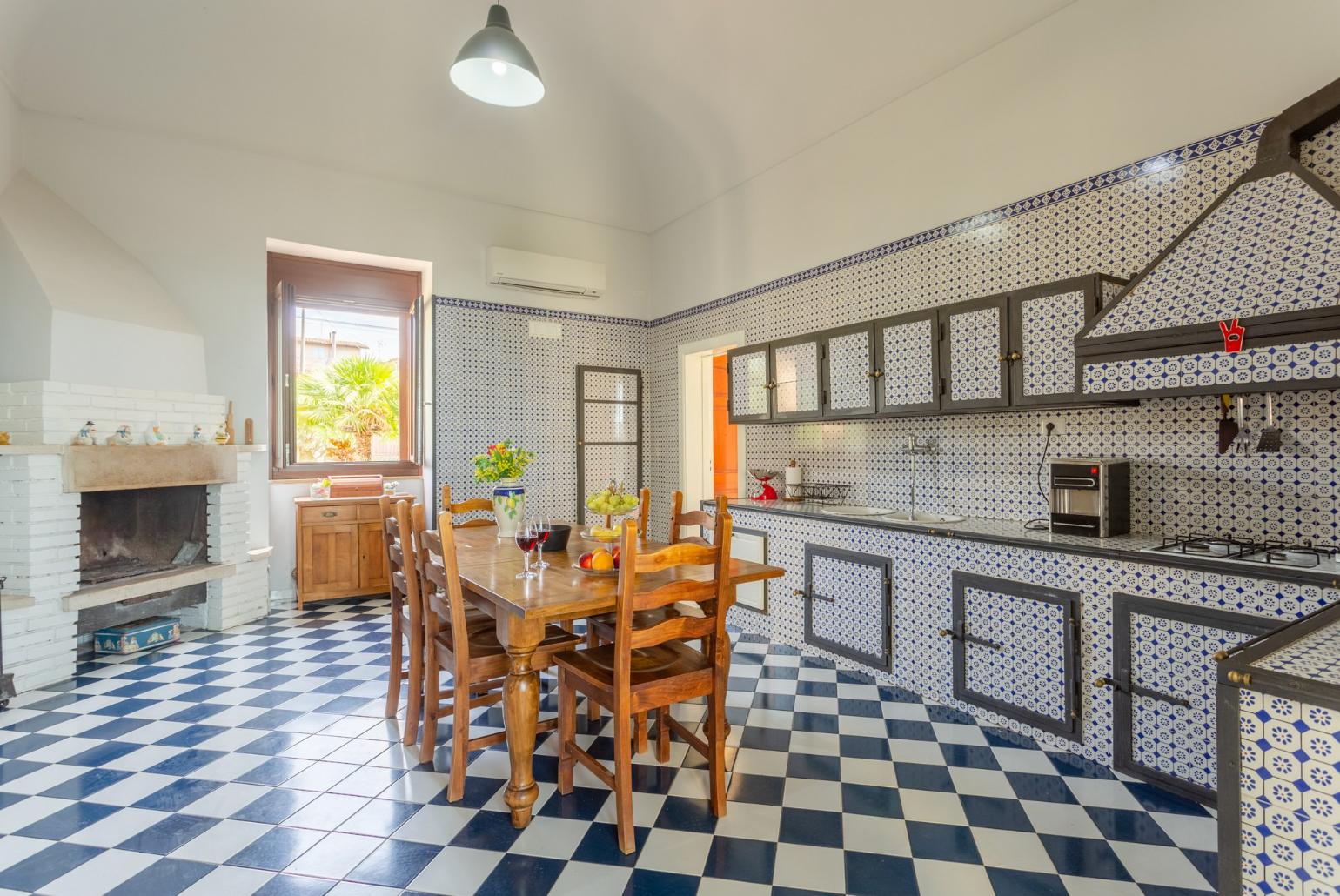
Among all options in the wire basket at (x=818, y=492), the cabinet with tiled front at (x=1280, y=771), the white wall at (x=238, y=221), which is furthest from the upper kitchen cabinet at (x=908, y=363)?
the white wall at (x=238, y=221)

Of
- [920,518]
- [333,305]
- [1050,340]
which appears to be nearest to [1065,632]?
[920,518]

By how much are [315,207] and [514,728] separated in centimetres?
467

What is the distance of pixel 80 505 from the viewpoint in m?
3.94

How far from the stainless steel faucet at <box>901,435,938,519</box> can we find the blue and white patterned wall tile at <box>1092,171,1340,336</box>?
140 cm

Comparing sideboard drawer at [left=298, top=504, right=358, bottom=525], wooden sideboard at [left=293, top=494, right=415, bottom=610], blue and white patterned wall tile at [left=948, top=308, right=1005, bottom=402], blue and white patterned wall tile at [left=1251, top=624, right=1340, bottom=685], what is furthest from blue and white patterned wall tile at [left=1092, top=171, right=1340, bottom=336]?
sideboard drawer at [left=298, top=504, right=358, bottom=525]

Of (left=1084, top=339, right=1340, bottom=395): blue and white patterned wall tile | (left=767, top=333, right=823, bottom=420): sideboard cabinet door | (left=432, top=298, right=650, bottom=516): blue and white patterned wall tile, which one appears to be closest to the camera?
(left=1084, top=339, right=1340, bottom=395): blue and white patterned wall tile

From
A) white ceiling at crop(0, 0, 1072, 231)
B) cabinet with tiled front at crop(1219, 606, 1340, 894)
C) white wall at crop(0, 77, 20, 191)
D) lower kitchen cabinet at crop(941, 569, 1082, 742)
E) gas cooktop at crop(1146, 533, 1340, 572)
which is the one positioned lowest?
lower kitchen cabinet at crop(941, 569, 1082, 742)

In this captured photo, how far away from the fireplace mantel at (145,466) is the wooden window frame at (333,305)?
762 mm

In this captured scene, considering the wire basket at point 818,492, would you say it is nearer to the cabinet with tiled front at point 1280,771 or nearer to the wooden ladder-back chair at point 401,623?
the wooden ladder-back chair at point 401,623

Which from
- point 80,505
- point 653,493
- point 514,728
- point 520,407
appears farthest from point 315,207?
point 514,728

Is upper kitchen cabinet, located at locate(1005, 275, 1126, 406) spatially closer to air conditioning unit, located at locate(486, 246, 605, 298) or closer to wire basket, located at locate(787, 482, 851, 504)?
wire basket, located at locate(787, 482, 851, 504)

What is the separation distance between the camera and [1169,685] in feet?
7.80

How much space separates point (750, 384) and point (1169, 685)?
3.05 metres

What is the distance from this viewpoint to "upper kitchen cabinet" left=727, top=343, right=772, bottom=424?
4.66 m
